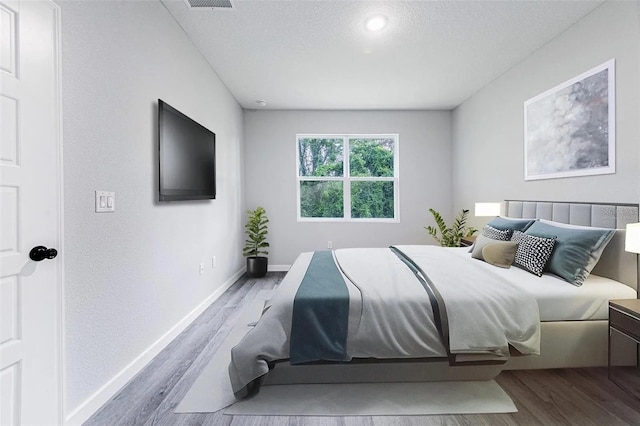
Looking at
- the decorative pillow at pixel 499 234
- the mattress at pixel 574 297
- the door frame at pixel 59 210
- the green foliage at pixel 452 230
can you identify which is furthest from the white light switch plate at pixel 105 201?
the green foliage at pixel 452 230

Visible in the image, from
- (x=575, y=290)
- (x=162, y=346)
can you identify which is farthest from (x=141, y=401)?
(x=575, y=290)

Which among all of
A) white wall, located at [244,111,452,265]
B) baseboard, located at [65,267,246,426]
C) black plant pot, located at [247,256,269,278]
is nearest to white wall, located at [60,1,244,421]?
baseboard, located at [65,267,246,426]

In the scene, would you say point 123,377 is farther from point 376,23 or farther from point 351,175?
point 351,175

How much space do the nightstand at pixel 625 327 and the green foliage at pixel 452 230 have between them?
2328 millimetres

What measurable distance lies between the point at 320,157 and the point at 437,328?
150 inches

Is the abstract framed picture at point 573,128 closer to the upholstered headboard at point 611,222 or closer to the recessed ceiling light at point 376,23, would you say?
the upholstered headboard at point 611,222

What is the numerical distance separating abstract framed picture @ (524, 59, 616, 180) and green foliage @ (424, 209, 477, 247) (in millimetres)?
1380

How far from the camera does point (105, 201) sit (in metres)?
1.70

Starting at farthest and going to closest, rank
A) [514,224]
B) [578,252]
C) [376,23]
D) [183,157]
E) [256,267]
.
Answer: [256,267]
[514,224]
[183,157]
[376,23]
[578,252]

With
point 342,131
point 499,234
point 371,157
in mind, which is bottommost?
point 499,234

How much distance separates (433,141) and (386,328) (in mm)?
4079

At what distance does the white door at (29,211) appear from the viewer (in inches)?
46.0

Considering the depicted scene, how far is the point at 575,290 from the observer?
188 cm

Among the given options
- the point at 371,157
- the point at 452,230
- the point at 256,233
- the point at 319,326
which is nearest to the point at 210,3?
the point at 319,326
